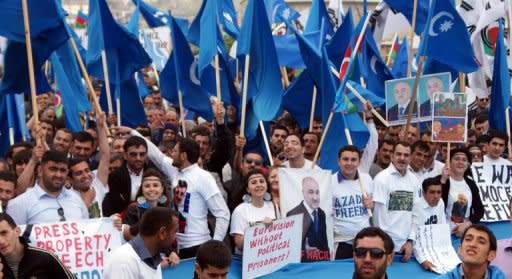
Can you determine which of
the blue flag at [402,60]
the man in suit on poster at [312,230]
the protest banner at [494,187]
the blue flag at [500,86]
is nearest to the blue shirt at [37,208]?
the man in suit on poster at [312,230]

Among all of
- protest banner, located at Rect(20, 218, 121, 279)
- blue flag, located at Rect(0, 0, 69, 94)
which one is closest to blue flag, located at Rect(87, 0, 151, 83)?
blue flag, located at Rect(0, 0, 69, 94)

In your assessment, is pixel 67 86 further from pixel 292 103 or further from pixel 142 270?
pixel 142 270

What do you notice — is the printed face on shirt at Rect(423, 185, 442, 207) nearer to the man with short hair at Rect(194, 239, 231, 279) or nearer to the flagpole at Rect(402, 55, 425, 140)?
the flagpole at Rect(402, 55, 425, 140)

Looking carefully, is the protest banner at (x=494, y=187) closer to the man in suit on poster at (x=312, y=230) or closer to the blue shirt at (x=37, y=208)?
the man in suit on poster at (x=312, y=230)

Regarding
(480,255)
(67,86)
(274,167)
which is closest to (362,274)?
(480,255)

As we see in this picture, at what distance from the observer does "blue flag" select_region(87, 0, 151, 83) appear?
41.3ft

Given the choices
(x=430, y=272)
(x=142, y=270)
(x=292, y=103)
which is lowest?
(x=430, y=272)

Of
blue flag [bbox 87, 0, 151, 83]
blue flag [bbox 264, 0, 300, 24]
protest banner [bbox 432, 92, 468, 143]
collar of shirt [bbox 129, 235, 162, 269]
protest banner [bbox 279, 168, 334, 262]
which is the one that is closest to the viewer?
collar of shirt [bbox 129, 235, 162, 269]

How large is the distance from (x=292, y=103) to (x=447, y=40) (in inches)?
77.4

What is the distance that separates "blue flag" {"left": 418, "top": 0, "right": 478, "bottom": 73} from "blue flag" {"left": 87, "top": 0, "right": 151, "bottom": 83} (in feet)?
10.5

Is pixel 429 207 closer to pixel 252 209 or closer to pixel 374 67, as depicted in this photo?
pixel 252 209

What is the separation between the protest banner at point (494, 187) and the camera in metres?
12.2

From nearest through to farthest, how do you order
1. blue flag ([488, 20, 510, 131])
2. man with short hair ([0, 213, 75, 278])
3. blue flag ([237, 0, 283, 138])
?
man with short hair ([0, 213, 75, 278])
blue flag ([237, 0, 283, 138])
blue flag ([488, 20, 510, 131])

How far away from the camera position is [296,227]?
9.98m
